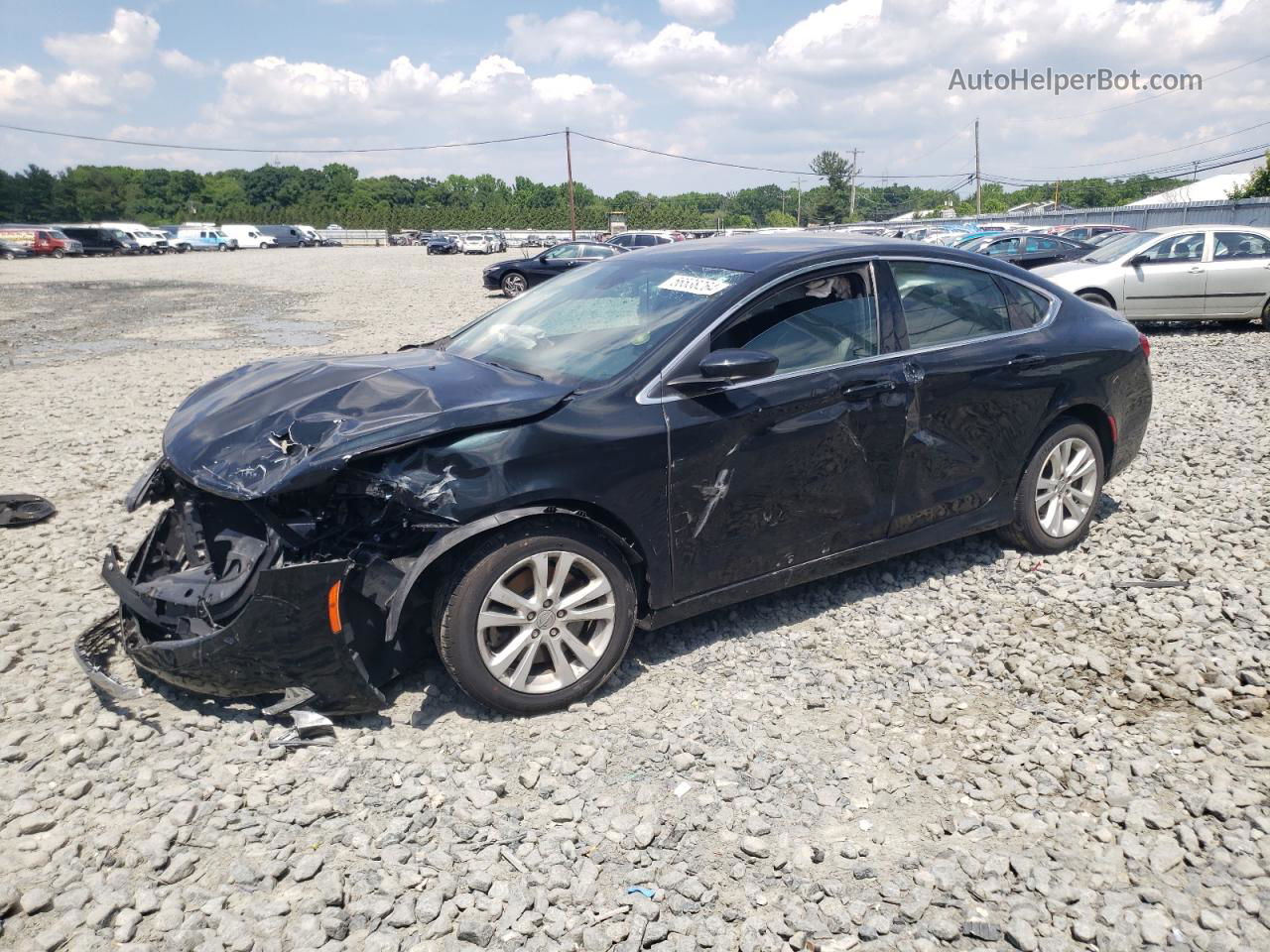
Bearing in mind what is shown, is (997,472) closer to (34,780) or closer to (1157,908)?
(1157,908)

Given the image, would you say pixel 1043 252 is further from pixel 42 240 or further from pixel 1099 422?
pixel 42 240

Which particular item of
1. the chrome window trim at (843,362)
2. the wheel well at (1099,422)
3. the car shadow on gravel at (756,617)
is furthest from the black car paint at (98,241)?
the wheel well at (1099,422)

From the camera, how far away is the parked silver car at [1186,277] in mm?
12641

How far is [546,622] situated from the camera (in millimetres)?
3506

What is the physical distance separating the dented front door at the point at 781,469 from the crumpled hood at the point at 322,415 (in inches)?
25.3

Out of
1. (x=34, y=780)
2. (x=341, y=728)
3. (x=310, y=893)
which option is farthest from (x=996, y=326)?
(x=34, y=780)

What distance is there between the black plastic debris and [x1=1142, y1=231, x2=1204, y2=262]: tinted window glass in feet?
43.8

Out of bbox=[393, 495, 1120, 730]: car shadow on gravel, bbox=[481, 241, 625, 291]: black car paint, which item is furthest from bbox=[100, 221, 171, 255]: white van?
bbox=[393, 495, 1120, 730]: car shadow on gravel

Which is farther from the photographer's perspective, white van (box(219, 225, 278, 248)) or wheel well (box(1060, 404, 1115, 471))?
white van (box(219, 225, 278, 248))

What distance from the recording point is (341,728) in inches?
138

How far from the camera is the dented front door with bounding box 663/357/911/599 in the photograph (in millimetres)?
3727

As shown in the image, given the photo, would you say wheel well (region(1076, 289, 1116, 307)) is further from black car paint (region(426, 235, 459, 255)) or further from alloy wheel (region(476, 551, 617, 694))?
black car paint (region(426, 235, 459, 255))

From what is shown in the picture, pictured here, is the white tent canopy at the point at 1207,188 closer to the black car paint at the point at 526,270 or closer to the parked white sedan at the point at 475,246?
the parked white sedan at the point at 475,246

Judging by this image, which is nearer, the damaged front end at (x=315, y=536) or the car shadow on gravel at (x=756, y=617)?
the damaged front end at (x=315, y=536)
